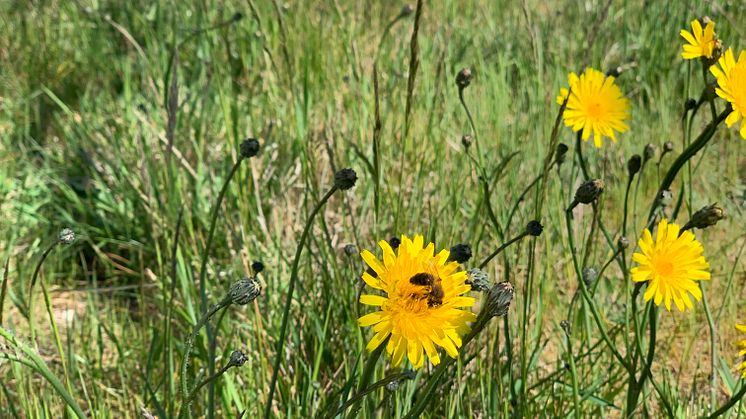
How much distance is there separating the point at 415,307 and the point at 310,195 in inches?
57.0

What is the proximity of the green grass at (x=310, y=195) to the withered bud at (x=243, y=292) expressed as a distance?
0.34m

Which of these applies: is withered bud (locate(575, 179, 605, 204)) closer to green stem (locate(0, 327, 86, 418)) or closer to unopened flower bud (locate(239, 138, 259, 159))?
unopened flower bud (locate(239, 138, 259, 159))

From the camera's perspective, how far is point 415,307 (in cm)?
93

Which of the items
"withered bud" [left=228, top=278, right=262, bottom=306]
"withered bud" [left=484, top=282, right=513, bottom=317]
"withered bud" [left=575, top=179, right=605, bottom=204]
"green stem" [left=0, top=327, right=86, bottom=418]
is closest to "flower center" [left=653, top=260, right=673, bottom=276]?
"withered bud" [left=575, top=179, right=605, bottom=204]

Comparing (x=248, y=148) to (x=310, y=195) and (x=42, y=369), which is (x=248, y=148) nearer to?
(x=42, y=369)

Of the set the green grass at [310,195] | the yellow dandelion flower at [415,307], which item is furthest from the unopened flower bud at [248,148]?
the yellow dandelion flower at [415,307]

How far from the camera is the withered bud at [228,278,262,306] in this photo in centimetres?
96

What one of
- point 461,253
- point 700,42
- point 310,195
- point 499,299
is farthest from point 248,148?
point 310,195

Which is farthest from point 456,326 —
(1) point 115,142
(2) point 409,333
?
(1) point 115,142

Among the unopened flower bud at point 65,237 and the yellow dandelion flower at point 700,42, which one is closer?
the unopened flower bud at point 65,237

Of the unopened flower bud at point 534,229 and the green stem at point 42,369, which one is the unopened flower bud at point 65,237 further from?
the unopened flower bud at point 534,229

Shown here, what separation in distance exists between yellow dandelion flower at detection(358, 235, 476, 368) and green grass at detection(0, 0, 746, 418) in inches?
12.5

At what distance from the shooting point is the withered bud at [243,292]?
96cm

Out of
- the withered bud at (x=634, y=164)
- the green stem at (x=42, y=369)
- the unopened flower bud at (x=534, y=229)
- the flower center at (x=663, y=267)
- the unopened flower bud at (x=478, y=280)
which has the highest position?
the withered bud at (x=634, y=164)
